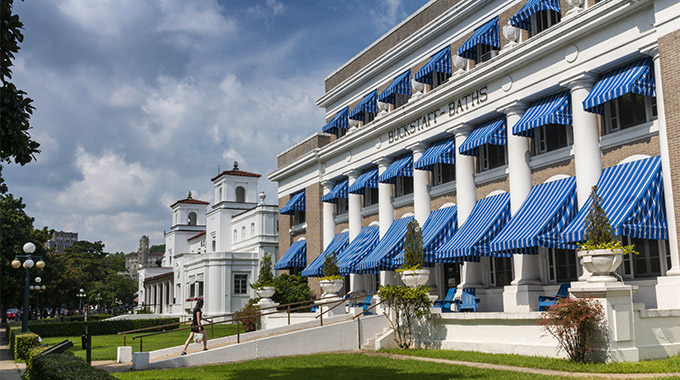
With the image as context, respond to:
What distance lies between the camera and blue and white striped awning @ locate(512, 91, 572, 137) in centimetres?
2025

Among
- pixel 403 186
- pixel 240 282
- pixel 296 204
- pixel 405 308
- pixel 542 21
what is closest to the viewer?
pixel 405 308

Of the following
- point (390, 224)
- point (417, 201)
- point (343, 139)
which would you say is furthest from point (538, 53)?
point (343, 139)

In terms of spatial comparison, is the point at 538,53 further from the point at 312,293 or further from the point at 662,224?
the point at 312,293

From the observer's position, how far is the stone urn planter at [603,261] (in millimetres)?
14516

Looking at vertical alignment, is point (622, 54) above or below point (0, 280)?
above

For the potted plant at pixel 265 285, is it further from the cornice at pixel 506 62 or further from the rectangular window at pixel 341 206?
the cornice at pixel 506 62

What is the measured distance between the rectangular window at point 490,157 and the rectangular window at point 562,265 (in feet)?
14.0

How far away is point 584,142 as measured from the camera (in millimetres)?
19547

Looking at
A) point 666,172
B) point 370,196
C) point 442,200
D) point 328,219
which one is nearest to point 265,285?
point 328,219

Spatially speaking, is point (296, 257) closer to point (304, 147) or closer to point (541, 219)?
point (304, 147)

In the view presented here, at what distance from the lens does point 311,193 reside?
122 feet

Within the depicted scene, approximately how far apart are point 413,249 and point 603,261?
26.1 ft

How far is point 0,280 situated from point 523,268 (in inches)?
1430

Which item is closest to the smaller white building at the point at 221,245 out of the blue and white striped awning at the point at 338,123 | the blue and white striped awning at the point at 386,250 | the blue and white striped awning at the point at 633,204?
the blue and white striped awning at the point at 338,123
